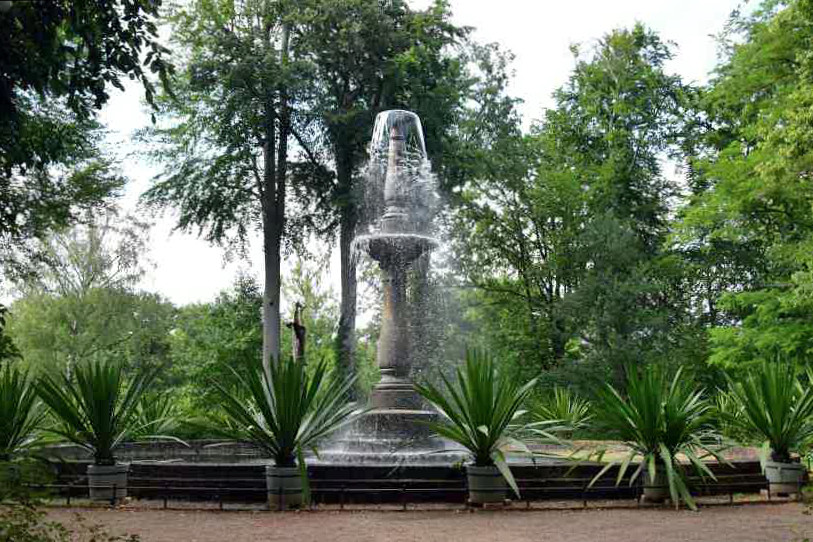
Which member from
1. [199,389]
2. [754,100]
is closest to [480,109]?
[754,100]

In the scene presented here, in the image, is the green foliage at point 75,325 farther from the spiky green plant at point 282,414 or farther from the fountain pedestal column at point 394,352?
the spiky green plant at point 282,414

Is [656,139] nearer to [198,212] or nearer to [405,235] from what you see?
[198,212]

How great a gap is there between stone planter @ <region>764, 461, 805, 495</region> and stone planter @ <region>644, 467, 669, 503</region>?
1.47 meters

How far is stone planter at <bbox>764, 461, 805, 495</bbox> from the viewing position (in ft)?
28.5

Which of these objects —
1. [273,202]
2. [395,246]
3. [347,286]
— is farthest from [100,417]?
[273,202]

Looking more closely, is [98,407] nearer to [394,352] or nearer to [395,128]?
[394,352]

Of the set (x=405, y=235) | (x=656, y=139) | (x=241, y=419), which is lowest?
(x=241, y=419)

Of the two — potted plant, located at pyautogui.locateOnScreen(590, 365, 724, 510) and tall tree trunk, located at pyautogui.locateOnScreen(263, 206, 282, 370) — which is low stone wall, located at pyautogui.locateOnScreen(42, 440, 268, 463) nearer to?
potted plant, located at pyautogui.locateOnScreen(590, 365, 724, 510)

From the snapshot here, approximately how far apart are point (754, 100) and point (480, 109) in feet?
33.0

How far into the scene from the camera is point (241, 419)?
7.85m

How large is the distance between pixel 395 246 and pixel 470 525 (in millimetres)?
5613

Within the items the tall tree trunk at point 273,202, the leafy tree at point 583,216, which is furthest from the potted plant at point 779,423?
the tall tree trunk at point 273,202

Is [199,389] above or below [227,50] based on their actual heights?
below

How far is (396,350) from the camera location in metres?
11.8
